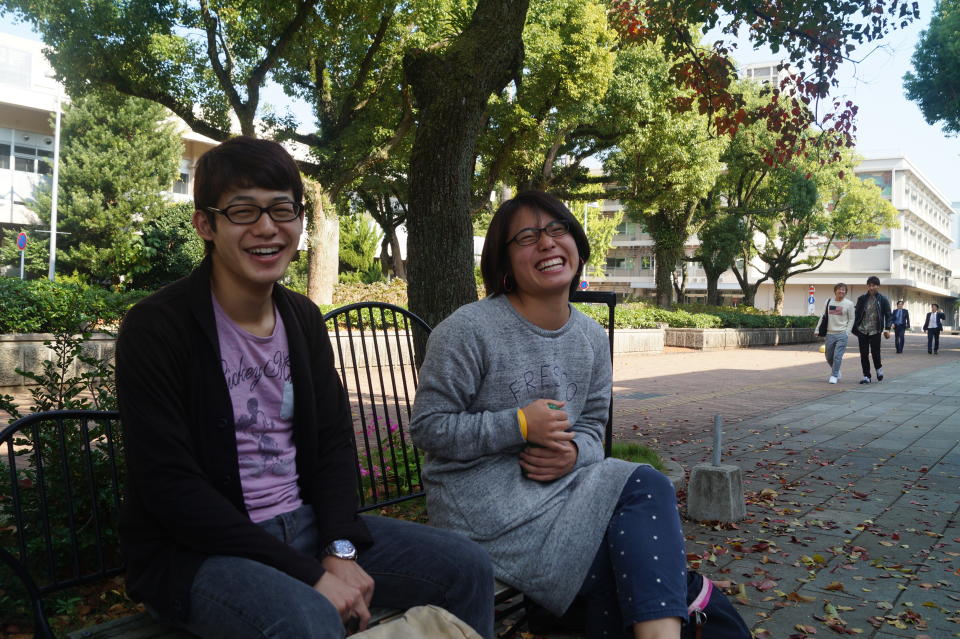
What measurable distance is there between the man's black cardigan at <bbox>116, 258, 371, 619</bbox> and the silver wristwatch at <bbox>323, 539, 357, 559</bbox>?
0.06 ft

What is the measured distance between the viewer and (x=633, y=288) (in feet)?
243

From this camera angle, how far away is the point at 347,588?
74.5 inches

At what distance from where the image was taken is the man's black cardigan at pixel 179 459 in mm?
1799

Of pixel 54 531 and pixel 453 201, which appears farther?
pixel 453 201

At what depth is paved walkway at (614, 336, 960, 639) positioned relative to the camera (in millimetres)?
3393

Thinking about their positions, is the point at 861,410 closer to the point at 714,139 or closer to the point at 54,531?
the point at 54,531

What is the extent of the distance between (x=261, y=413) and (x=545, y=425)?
0.86 metres

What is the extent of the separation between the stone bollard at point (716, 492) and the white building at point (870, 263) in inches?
2358

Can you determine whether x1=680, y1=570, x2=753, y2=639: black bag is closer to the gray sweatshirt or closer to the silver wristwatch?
the gray sweatshirt

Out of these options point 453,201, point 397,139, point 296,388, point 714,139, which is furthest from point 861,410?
point 714,139

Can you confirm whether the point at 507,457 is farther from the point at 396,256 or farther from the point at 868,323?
the point at 396,256

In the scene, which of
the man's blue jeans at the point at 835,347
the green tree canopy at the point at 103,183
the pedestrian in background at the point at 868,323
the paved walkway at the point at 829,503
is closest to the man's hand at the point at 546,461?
the paved walkway at the point at 829,503

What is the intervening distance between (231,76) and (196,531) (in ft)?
56.8

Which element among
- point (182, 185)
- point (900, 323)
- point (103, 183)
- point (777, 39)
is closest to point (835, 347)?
point (777, 39)
